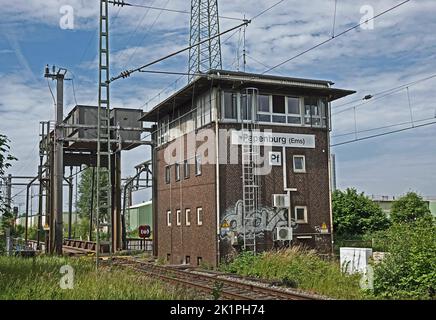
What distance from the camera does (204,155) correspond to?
25.6 metres

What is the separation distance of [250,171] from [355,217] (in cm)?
2179

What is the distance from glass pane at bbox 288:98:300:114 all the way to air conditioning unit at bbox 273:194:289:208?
4.06 m

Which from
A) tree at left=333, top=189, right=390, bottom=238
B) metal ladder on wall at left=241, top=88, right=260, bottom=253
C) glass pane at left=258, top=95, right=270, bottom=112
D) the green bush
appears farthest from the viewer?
tree at left=333, top=189, right=390, bottom=238

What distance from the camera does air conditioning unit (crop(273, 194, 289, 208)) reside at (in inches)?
968

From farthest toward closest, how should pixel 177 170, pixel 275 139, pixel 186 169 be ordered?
pixel 177 170 < pixel 186 169 < pixel 275 139

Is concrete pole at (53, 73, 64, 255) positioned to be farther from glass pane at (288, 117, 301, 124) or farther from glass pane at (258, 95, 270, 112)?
glass pane at (288, 117, 301, 124)

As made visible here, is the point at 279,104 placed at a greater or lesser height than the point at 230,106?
greater

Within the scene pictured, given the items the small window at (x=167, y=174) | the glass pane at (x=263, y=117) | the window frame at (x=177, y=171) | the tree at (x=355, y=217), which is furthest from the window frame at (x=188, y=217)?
the tree at (x=355, y=217)

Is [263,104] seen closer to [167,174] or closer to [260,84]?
[260,84]

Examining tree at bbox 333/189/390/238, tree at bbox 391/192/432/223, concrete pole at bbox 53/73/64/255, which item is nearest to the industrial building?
concrete pole at bbox 53/73/64/255

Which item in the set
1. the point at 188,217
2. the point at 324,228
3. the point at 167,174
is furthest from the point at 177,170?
the point at 324,228

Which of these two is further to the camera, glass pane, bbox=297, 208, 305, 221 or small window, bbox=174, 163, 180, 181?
small window, bbox=174, 163, 180, 181

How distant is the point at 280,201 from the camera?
2469cm
